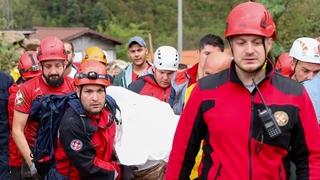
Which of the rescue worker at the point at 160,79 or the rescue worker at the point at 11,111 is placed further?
the rescue worker at the point at 160,79

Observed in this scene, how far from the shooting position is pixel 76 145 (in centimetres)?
457

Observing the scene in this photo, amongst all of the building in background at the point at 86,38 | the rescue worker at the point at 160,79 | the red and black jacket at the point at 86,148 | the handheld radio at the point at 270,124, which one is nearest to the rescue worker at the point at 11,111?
the rescue worker at the point at 160,79

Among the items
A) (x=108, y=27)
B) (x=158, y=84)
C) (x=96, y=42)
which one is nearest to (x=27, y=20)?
(x=108, y=27)

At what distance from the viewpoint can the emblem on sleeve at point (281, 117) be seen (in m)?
3.17

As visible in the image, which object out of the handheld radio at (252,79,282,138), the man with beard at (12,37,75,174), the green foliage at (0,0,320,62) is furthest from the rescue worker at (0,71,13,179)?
the green foliage at (0,0,320,62)

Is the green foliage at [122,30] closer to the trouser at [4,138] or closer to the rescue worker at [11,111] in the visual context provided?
the rescue worker at [11,111]

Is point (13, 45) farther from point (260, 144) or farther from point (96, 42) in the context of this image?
Answer: point (96, 42)

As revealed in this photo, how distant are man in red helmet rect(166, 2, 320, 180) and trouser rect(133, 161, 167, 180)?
1677mm

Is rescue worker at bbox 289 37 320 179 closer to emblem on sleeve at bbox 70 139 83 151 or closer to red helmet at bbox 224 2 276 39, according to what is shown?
emblem on sleeve at bbox 70 139 83 151

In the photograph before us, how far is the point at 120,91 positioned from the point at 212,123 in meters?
2.24

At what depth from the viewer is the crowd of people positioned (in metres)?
3.20

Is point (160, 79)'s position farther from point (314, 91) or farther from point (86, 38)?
point (86, 38)

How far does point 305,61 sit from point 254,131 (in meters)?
2.54

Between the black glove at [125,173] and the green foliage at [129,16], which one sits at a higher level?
the black glove at [125,173]
